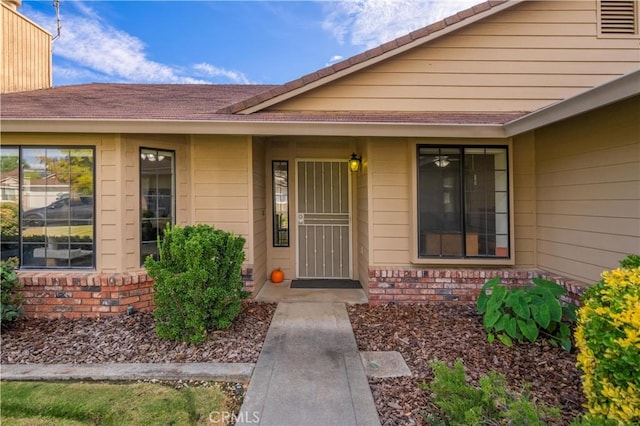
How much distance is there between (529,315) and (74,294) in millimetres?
5635

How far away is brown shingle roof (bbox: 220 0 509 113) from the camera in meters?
4.71

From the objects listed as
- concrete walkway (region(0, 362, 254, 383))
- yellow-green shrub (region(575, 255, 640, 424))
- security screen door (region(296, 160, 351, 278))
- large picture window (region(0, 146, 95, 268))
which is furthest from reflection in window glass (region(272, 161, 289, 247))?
yellow-green shrub (region(575, 255, 640, 424))

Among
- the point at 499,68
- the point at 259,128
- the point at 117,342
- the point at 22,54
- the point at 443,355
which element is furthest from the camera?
the point at 22,54

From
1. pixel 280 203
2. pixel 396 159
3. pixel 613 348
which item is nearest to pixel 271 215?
pixel 280 203

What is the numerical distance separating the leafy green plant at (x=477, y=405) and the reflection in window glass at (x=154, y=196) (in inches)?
157

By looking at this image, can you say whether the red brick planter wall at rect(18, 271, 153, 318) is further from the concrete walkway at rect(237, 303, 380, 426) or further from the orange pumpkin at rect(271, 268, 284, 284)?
the orange pumpkin at rect(271, 268, 284, 284)

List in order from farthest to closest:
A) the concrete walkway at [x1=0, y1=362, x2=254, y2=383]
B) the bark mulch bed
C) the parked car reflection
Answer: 1. the parked car reflection
2. the concrete walkway at [x1=0, y1=362, x2=254, y2=383]
3. the bark mulch bed

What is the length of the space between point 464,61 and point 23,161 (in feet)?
21.3

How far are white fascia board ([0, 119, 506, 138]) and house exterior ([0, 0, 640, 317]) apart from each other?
2cm

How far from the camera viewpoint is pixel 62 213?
4.35 meters

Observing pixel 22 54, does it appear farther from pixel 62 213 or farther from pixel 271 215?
pixel 271 215

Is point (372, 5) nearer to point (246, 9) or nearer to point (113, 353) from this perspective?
point (246, 9)

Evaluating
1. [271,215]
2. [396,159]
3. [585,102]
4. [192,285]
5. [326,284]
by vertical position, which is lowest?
[326,284]

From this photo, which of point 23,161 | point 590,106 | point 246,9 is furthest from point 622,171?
point 246,9
